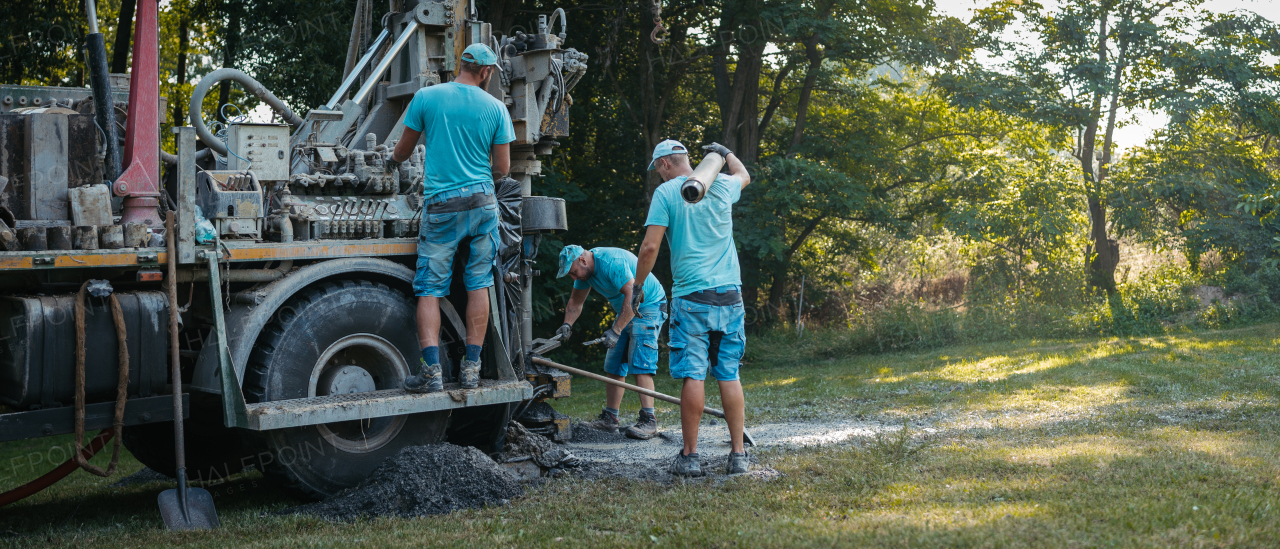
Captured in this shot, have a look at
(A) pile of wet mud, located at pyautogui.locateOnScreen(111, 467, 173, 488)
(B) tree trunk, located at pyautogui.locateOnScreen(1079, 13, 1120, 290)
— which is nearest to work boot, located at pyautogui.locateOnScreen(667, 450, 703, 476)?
(A) pile of wet mud, located at pyautogui.locateOnScreen(111, 467, 173, 488)

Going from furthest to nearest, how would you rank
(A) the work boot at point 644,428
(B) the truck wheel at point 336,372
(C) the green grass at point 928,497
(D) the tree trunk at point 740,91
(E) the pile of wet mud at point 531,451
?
(D) the tree trunk at point 740,91
(A) the work boot at point 644,428
(E) the pile of wet mud at point 531,451
(B) the truck wheel at point 336,372
(C) the green grass at point 928,497

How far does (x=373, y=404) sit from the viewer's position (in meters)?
5.28

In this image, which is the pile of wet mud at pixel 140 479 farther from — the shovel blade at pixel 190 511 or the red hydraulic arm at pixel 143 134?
the red hydraulic arm at pixel 143 134

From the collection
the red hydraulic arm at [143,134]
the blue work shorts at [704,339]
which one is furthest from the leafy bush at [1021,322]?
the red hydraulic arm at [143,134]

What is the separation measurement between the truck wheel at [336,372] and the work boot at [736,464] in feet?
5.12

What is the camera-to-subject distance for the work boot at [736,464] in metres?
5.67

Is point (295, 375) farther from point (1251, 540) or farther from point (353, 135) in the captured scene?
point (1251, 540)

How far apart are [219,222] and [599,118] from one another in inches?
483

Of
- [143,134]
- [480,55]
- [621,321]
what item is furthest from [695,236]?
[143,134]

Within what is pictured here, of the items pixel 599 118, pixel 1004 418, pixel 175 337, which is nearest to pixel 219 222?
pixel 175 337

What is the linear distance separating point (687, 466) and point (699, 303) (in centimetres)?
88

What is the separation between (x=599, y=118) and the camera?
17.1 meters

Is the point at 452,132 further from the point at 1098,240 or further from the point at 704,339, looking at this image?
the point at 1098,240

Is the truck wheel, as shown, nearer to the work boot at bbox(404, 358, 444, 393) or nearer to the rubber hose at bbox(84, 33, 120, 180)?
the work boot at bbox(404, 358, 444, 393)
